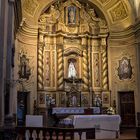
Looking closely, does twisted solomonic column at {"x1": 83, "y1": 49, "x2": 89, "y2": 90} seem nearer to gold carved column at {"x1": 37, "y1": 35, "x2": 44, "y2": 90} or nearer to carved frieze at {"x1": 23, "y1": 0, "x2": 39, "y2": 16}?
gold carved column at {"x1": 37, "y1": 35, "x2": 44, "y2": 90}

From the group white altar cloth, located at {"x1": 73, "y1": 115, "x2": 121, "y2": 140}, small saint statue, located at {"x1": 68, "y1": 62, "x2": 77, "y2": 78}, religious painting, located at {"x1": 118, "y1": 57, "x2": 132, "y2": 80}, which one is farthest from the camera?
small saint statue, located at {"x1": 68, "y1": 62, "x2": 77, "y2": 78}

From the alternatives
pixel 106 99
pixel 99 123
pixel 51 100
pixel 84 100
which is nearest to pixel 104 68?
pixel 106 99

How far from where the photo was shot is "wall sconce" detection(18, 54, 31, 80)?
59.1 ft

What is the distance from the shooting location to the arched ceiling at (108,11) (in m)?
18.9

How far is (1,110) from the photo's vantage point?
904 centimetres

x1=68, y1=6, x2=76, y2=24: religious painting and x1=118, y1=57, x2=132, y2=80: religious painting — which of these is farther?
x1=68, y1=6, x2=76, y2=24: religious painting

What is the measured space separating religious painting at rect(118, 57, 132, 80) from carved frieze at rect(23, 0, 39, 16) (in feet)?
21.4

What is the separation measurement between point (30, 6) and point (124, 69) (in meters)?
7.26

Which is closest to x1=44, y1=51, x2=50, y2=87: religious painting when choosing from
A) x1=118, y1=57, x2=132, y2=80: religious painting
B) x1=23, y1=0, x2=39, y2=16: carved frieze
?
x1=23, y1=0, x2=39, y2=16: carved frieze

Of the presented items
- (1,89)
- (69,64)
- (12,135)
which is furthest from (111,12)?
(12,135)

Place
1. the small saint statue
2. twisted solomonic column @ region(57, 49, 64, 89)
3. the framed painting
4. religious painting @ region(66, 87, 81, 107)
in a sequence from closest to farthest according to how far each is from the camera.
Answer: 1. religious painting @ region(66, 87, 81, 107)
2. the framed painting
3. twisted solomonic column @ region(57, 49, 64, 89)
4. the small saint statue

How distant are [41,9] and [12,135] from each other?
48.8ft

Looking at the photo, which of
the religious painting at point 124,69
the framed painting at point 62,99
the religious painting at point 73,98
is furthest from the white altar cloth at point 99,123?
the religious painting at point 124,69

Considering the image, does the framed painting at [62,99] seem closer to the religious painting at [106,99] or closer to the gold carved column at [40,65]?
the gold carved column at [40,65]
